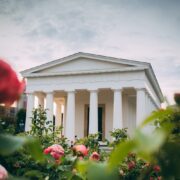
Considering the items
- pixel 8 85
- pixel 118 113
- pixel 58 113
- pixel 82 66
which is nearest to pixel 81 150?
pixel 8 85

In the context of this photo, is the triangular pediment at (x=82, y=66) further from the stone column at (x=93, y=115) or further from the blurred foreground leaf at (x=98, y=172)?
the blurred foreground leaf at (x=98, y=172)

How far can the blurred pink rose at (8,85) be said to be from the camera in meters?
0.78

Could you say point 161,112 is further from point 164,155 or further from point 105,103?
point 105,103

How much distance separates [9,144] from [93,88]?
32.9m

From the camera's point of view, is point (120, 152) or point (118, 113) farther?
point (118, 113)

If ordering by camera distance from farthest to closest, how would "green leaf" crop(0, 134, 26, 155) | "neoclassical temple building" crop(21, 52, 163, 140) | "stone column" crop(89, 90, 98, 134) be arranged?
"stone column" crop(89, 90, 98, 134) → "neoclassical temple building" crop(21, 52, 163, 140) → "green leaf" crop(0, 134, 26, 155)

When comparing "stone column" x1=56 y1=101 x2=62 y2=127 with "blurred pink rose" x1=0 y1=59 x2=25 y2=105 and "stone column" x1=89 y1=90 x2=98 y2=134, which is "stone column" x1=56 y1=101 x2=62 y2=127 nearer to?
"stone column" x1=89 y1=90 x2=98 y2=134

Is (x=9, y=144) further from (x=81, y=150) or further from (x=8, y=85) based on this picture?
(x=81, y=150)

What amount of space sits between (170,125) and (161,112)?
6cm

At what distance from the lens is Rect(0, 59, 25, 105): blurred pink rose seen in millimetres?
782

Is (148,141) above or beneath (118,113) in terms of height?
beneath

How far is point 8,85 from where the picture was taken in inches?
31.1

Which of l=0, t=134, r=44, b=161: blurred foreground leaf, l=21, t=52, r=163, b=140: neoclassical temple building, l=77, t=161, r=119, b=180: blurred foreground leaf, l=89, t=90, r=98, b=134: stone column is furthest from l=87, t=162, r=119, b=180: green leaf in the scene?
l=89, t=90, r=98, b=134: stone column

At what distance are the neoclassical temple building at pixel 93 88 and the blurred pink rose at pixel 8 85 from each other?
31.1m
